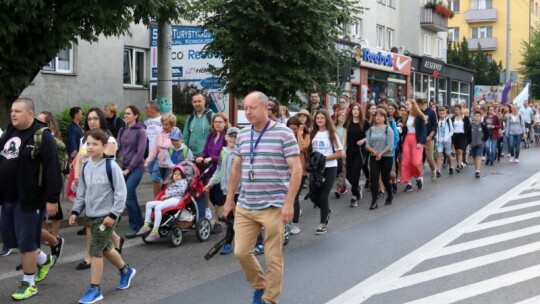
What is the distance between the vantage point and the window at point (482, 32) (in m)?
67.7

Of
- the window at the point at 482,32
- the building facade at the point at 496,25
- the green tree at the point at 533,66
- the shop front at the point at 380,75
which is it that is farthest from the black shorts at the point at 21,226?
the window at the point at 482,32

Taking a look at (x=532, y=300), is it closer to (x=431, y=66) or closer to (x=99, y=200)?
(x=99, y=200)

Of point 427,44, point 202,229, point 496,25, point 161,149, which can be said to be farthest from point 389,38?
point 496,25

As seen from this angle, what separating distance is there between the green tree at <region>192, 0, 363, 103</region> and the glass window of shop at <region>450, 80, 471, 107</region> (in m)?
29.6

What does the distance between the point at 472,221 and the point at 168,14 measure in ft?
18.6

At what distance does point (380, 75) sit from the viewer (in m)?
33.6

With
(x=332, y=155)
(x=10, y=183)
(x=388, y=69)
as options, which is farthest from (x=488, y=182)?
(x=388, y=69)

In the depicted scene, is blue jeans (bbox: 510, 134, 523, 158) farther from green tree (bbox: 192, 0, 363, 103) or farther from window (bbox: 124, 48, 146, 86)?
window (bbox: 124, 48, 146, 86)

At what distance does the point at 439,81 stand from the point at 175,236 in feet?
116

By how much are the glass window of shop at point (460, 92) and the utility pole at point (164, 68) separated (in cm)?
3253

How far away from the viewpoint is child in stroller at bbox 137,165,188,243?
29.0 feet

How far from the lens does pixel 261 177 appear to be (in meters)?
5.82

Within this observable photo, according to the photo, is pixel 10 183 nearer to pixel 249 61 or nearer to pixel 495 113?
pixel 249 61

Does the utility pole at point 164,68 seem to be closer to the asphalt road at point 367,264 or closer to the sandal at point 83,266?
the asphalt road at point 367,264
